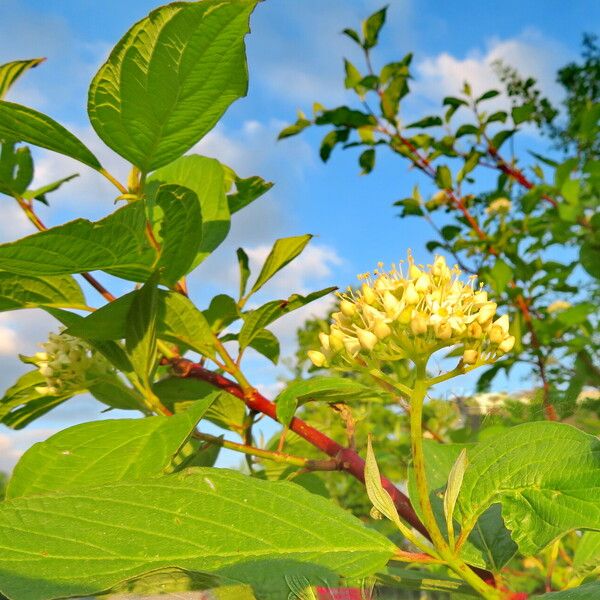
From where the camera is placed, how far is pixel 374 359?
36.4 inches

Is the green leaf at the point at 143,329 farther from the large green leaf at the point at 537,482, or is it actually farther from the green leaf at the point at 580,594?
the green leaf at the point at 580,594

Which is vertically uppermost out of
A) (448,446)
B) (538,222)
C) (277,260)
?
(538,222)

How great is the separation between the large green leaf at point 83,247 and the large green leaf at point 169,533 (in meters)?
0.33

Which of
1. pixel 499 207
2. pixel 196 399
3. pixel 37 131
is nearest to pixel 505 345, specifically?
pixel 196 399

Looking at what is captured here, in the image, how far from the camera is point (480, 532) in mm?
865

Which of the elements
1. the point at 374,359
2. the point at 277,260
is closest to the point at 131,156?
the point at 277,260

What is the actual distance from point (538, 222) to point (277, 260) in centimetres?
223

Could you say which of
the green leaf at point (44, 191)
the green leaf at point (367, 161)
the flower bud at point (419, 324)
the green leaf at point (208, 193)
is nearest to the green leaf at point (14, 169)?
the green leaf at point (44, 191)

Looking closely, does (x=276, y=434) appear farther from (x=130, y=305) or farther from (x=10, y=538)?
(x=10, y=538)

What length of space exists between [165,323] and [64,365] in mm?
226

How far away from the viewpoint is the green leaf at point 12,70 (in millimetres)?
1218

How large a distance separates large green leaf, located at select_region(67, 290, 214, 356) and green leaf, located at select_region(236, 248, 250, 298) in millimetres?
205

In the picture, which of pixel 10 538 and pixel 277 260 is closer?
pixel 10 538

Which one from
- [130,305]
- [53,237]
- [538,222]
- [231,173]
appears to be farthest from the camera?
[538,222]
